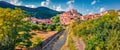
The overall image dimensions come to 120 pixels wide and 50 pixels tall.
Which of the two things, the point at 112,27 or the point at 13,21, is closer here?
the point at 13,21

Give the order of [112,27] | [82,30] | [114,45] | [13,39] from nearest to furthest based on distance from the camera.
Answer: [114,45] < [13,39] < [112,27] < [82,30]

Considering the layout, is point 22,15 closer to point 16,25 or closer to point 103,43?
point 16,25

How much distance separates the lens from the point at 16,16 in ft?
228

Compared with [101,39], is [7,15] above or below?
above

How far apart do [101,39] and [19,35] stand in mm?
17552

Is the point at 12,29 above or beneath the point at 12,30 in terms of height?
above

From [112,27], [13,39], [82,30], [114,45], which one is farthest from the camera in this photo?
[82,30]

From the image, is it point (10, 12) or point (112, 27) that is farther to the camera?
point (112, 27)

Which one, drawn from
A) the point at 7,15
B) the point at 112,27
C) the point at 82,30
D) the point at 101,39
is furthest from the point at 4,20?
the point at 82,30

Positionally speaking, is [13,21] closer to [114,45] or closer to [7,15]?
[7,15]

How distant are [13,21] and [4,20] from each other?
6.32 feet

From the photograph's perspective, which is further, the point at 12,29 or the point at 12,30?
the point at 12,30

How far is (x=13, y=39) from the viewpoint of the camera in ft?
223

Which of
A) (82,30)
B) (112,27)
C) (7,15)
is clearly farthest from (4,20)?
(82,30)
